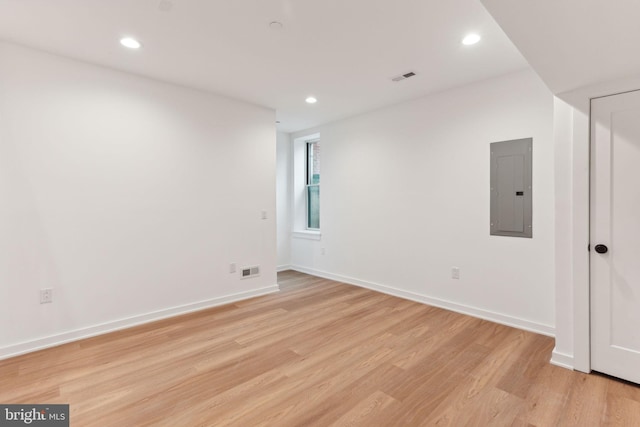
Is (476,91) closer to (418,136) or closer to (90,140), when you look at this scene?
(418,136)

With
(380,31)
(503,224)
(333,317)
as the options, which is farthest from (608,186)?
(333,317)

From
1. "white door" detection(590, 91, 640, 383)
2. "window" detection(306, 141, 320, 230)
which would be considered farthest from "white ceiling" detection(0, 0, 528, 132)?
"window" detection(306, 141, 320, 230)

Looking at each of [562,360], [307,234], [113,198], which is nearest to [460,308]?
[562,360]

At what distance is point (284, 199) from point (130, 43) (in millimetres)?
3773

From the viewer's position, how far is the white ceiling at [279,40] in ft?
7.00

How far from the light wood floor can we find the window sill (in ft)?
7.50

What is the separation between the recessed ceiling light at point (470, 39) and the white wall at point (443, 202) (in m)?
0.90

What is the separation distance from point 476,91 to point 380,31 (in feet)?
5.39

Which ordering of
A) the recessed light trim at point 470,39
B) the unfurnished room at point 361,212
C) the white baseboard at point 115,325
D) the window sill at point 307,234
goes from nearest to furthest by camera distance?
the unfurnished room at point 361,212, the recessed light trim at point 470,39, the white baseboard at point 115,325, the window sill at point 307,234

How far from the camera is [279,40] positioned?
8.36ft

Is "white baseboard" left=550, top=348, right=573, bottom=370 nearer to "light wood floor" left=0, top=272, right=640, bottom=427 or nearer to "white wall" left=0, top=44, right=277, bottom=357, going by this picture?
"light wood floor" left=0, top=272, right=640, bottom=427

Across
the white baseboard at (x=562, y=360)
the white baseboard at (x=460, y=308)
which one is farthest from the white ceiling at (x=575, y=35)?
the white baseboard at (x=460, y=308)

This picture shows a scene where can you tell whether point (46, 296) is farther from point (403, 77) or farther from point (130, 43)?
point (403, 77)

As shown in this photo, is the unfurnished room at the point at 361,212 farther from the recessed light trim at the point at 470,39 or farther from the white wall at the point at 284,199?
the white wall at the point at 284,199
